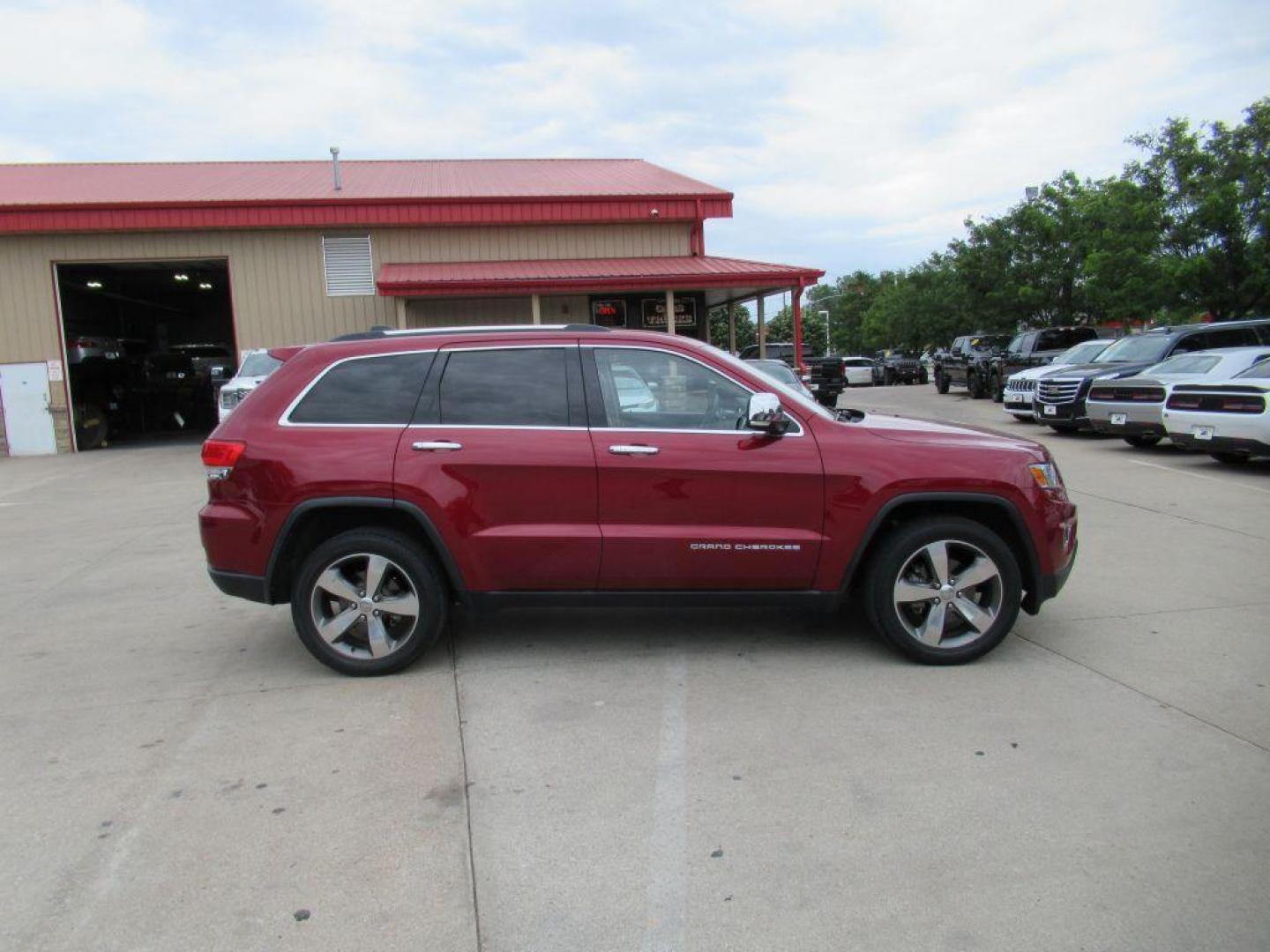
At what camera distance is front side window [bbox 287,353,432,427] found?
505 cm

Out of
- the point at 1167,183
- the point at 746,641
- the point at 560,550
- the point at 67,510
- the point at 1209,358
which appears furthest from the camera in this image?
the point at 1167,183

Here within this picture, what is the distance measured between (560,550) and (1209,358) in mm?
12613

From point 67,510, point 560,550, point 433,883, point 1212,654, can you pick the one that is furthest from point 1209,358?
point 67,510

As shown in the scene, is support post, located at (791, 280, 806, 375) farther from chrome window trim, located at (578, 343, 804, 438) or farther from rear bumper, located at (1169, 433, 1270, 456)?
chrome window trim, located at (578, 343, 804, 438)

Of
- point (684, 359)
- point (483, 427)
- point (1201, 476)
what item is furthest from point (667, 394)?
point (1201, 476)

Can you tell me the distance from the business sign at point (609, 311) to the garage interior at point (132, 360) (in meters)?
7.61

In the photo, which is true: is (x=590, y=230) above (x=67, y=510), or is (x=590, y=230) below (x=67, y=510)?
above

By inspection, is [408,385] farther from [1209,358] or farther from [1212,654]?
[1209,358]

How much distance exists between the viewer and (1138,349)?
16719 mm

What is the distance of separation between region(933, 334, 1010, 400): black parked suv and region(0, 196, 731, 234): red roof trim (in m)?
9.08

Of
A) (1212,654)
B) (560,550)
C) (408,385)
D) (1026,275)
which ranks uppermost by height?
(1026,275)

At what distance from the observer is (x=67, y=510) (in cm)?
1156

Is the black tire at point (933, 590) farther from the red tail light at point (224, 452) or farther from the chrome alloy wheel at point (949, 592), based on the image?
the red tail light at point (224, 452)

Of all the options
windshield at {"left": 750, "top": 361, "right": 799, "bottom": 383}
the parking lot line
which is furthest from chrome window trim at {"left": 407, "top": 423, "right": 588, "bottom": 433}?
windshield at {"left": 750, "top": 361, "right": 799, "bottom": 383}
